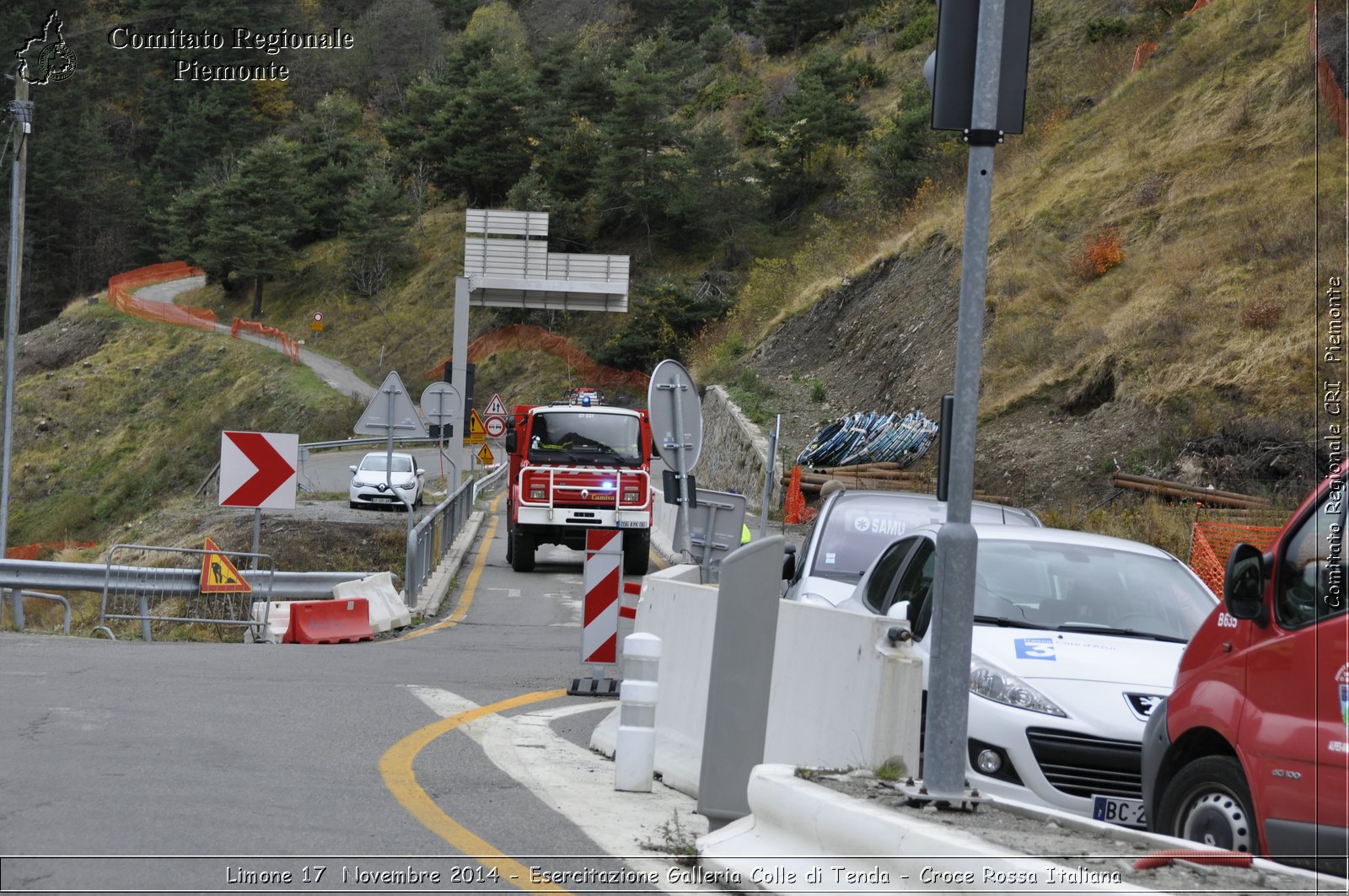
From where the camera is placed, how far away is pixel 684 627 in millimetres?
8766

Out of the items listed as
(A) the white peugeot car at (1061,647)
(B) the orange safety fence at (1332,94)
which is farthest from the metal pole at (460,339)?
(A) the white peugeot car at (1061,647)

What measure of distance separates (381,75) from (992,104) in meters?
114

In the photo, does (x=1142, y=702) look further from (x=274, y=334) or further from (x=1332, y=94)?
(x=274, y=334)

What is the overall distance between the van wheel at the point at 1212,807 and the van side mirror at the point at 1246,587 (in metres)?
0.54

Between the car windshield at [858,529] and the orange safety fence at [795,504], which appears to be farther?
the orange safety fence at [795,504]

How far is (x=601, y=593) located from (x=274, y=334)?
6625 cm

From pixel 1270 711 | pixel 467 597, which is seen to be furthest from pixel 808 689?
pixel 467 597

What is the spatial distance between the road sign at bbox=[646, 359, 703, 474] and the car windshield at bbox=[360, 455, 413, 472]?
25.9 meters

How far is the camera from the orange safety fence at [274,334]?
232 feet

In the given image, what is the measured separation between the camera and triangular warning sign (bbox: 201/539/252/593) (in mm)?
16234

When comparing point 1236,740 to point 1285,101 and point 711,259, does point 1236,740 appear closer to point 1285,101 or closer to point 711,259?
point 1285,101

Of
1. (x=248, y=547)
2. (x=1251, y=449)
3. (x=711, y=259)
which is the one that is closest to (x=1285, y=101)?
(x=1251, y=449)

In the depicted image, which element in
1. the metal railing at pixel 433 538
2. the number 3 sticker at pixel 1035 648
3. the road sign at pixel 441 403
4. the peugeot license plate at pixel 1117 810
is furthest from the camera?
the road sign at pixel 441 403

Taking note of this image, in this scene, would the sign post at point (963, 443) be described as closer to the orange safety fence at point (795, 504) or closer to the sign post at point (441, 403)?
the sign post at point (441, 403)
